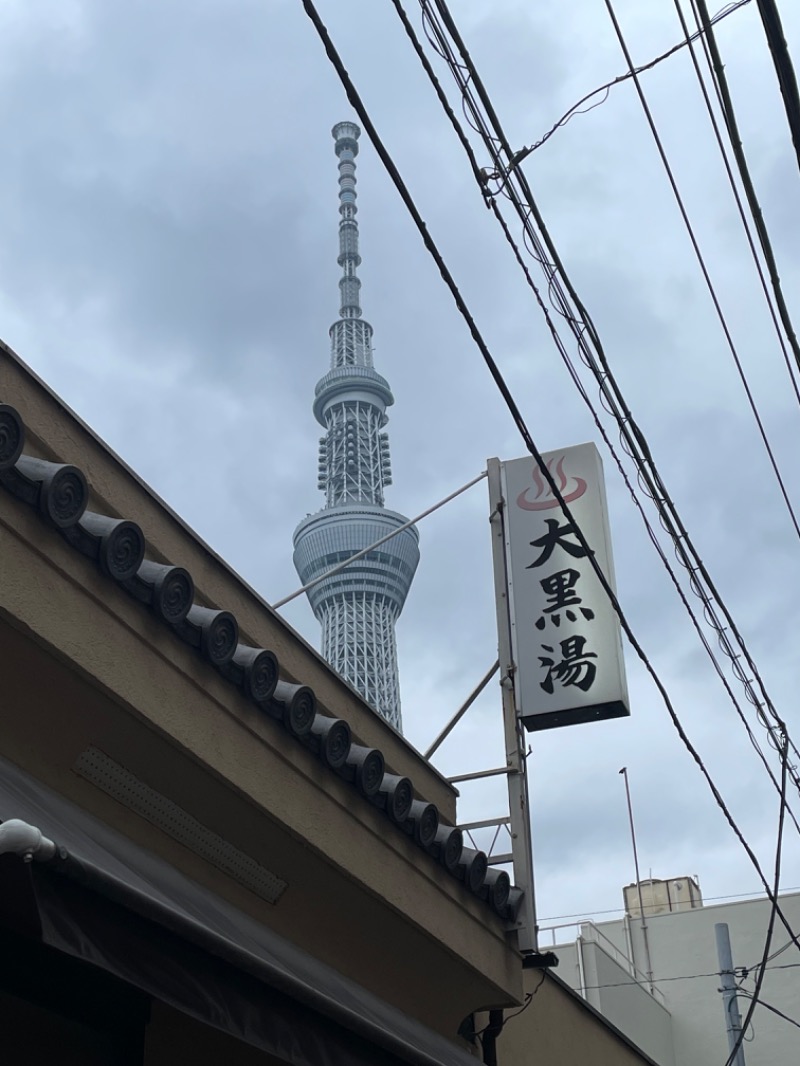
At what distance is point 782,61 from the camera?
406cm

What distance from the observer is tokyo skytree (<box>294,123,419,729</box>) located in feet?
383

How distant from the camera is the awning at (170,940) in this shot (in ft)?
15.4

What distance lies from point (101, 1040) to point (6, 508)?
2.89 meters

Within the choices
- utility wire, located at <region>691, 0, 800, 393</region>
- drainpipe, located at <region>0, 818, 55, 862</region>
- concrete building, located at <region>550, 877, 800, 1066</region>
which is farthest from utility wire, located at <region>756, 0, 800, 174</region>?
concrete building, located at <region>550, 877, 800, 1066</region>

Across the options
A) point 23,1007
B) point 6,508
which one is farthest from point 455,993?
point 6,508

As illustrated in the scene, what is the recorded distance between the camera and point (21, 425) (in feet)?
20.1

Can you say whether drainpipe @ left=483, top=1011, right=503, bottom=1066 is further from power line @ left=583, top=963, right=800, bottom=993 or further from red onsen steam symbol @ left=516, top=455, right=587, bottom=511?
power line @ left=583, top=963, right=800, bottom=993

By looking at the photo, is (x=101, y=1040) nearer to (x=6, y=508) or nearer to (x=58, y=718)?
(x=58, y=718)

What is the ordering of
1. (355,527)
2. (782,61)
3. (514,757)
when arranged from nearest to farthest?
(782,61) → (514,757) → (355,527)

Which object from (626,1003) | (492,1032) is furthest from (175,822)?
(626,1003)

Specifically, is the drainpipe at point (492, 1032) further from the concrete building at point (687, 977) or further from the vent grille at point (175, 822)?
the concrete building at point (687, 977)

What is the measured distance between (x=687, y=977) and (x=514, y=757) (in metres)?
18.5

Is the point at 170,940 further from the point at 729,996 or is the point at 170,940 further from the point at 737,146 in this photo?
the point at 729,996

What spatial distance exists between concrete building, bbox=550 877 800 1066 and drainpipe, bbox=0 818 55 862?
2037cm
